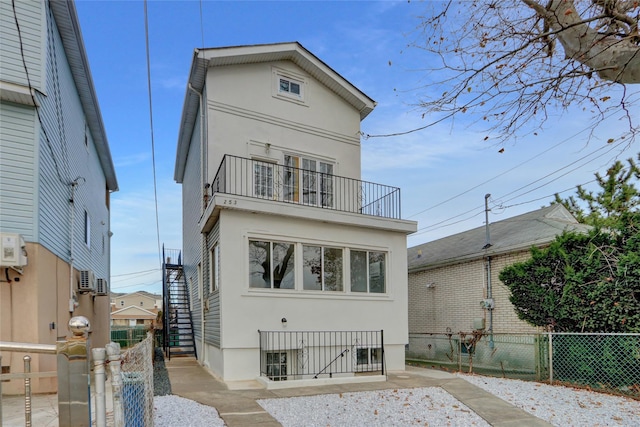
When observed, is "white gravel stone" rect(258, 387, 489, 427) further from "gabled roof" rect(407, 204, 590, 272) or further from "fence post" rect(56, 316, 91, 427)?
"gabled roof" rect(407, 204, 590, 272)

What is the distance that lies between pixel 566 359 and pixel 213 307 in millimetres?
7598

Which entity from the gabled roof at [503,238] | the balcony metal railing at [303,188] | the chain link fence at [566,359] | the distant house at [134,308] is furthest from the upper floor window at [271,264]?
the distant house at [134,308]

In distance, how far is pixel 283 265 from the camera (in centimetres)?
978

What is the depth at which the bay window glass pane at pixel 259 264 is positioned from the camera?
9.41 m

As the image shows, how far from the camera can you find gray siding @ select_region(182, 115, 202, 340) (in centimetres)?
1248

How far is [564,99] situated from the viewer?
441 cm

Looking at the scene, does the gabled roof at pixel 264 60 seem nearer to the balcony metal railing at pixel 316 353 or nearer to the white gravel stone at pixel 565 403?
the balcony metal railing at pixel 316 353

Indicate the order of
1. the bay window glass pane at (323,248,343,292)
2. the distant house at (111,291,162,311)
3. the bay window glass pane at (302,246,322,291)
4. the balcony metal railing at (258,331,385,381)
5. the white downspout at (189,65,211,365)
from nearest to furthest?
the balcony metal railing at (258,331,385,381), the bay window glass pane at (302,246,322,291), the bay window glass pane at (323,248,343,292), the white downspout at (189,65,211,365), the distant house at (111,291,162,311)

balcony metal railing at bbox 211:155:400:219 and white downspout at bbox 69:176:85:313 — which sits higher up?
balcony metal railing at bbox 211:155:400:219

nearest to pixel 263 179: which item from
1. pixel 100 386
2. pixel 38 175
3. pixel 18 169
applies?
pixel 38 175

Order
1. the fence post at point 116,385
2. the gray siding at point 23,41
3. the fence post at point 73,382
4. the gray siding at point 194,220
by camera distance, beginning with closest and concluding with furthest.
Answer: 1. the fence post at point 73,382
2. the fence post at point 116,385
3. the gray siding at point 23,41
4. the gray siding at point 194,220

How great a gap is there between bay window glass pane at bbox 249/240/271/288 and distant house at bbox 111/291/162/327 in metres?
33.9

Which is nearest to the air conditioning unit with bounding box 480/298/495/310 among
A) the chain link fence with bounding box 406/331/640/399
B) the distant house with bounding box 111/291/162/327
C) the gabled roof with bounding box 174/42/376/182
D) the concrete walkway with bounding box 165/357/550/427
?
the chain link fence with bounding box 406/331/640/399

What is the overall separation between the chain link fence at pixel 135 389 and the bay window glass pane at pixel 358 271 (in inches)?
255
